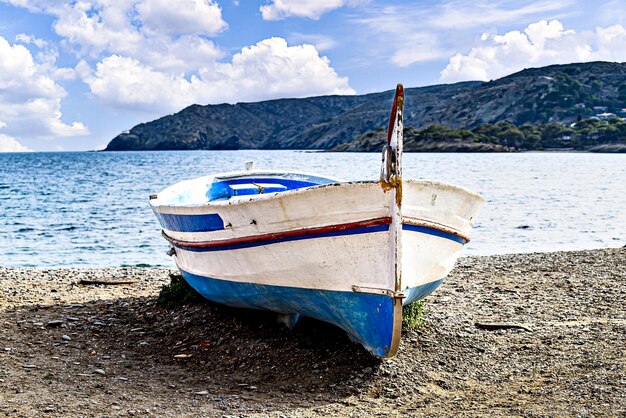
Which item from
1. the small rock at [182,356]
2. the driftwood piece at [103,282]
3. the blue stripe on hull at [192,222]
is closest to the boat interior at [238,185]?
the blue stripe on hull at [192,222]

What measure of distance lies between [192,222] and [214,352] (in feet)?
5.06

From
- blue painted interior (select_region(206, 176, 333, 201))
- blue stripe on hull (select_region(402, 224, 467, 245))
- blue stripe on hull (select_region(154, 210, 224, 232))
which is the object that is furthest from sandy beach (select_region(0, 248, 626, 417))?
blue painted interior (select_region(206, 176, 333, 201))

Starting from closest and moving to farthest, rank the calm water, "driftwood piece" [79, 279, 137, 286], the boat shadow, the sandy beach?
the sandy beach < the boat shadow < "driftwood piece" [79, 279, 137, 286] < the calm water

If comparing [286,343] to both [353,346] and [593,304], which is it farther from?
[593,304]

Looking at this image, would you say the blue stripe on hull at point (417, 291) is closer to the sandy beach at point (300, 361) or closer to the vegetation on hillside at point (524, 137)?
the sandy beach at point (300, 361)

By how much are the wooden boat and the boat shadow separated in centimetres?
35

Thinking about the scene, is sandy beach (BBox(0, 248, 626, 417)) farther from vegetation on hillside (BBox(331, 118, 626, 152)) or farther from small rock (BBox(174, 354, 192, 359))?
vegetation on hillside (BBox(331, 118, 626, 152))

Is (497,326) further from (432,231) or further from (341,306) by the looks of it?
(341,306)

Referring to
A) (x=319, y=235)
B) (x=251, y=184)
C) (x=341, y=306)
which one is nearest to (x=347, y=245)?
(x=319, y=235)

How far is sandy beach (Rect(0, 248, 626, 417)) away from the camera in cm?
593

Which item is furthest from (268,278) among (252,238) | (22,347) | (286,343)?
(22,347)

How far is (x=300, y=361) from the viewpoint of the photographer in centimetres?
703

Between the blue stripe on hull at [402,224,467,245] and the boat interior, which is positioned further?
the boat interior

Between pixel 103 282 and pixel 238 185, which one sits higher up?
pixel 238 185
